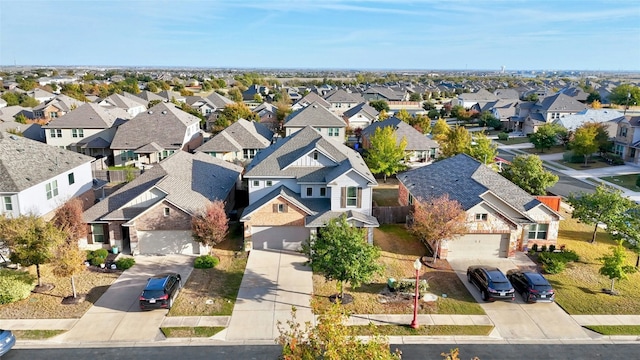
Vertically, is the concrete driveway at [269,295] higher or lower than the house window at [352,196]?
lower

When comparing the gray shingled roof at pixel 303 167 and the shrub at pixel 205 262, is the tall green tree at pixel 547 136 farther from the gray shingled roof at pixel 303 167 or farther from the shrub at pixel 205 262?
the shrub at pixel 205 262

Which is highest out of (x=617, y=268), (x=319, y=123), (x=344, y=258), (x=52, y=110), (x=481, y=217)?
(x=52, y=110)

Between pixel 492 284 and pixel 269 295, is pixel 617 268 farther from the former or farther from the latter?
pixel 269 295

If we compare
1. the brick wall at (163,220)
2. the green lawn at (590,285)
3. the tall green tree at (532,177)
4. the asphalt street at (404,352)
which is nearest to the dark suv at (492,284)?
the green lawn at (590,285)

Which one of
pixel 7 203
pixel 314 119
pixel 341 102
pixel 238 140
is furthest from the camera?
pixel 341 102

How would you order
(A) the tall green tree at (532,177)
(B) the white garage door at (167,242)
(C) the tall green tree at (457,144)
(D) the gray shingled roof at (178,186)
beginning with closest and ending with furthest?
(B) the white garage door at (167,242) < (D) the gray shingled roof at (178,186) < (A) the tall green tree at (532,177) < (C) the tall green tree at (457,144)

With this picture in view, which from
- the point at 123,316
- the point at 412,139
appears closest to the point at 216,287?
the point at 123,316

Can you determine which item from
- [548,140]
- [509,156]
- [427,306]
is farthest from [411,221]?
[548,140]

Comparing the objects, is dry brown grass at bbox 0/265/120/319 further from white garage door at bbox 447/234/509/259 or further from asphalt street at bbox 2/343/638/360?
white garage door at bbox 447/234/509/259
